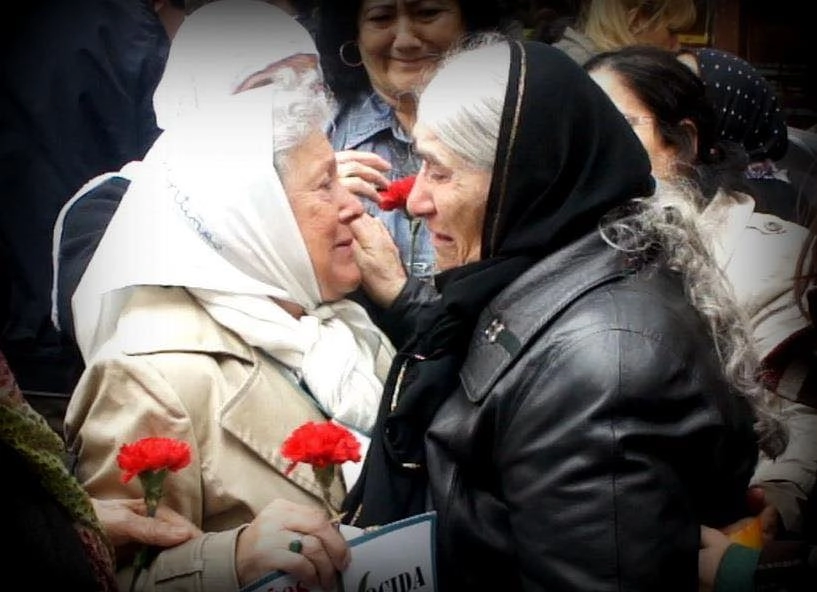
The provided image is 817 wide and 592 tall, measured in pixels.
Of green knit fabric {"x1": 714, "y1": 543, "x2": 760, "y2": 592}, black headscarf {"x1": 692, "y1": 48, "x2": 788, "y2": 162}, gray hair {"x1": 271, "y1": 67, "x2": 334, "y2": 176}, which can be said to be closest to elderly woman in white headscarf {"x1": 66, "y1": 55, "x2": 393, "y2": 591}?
gray hair {"x1": 271, "y1": 67, "x2": 334, "y2": 176}

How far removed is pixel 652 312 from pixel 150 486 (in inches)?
33.6

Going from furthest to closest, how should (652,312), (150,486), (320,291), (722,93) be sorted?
1. (722,93)
2. (320,291)
3. (150,486)
4. (652,312)

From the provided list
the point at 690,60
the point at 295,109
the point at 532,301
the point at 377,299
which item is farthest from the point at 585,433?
the point at 690,60

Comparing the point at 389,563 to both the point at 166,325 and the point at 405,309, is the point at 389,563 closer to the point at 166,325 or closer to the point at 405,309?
the point at 405,309

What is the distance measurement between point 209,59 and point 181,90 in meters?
0.07

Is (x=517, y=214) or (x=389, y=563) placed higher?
(x=517, y=214)

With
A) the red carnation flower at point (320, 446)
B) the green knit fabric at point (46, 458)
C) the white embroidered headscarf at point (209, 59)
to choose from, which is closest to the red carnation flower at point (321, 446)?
the red carnation flower at point (320, 446)

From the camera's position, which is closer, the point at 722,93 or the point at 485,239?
the point at 485,239

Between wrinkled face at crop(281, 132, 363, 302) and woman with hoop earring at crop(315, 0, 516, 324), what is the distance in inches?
1.1

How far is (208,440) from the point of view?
6.29ft

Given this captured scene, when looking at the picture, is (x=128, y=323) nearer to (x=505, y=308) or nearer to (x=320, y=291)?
(x=320, y=291)

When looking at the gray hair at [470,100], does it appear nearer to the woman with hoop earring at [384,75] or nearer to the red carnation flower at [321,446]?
the woman with hoop earring at [384,75]

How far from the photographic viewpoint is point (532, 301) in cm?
183

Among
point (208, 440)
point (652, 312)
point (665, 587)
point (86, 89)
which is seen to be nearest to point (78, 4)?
point (86, 89)
